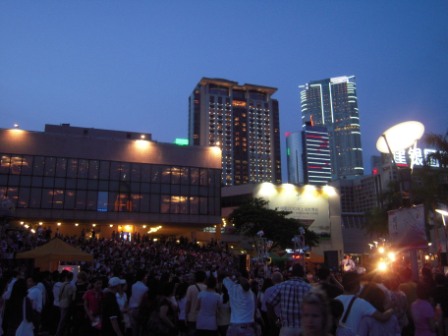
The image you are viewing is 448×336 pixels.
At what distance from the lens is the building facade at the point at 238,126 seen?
162625 mm

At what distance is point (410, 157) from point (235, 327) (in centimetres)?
679

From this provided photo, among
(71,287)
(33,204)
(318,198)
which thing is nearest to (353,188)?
(318,198)

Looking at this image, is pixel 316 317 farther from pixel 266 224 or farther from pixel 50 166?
pixel 50 166

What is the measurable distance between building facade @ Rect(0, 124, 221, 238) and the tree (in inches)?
134

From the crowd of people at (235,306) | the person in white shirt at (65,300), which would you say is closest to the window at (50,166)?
the crowd of people at (235,306)

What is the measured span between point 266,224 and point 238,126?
394ft

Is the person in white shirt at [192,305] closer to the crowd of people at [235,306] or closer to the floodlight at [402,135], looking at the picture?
the crowd of people at [235,306]

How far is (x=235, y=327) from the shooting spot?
24.7 ft

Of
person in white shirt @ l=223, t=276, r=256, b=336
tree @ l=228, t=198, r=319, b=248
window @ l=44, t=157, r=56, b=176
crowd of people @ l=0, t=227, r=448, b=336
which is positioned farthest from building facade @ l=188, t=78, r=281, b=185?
person in white shirt @ l=223, t=276, r=256, b=336

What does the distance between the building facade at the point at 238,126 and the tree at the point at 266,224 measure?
4430 inches

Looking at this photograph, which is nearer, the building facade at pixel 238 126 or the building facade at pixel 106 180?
the building facade at pixel 106 180

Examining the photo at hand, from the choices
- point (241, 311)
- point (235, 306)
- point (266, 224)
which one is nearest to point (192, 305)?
point (235, 306)

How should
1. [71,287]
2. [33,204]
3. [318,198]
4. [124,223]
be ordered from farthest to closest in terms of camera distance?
[318,198] → [124,223] → [33,204] → [71,287]

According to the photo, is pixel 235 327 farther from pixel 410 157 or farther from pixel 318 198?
pixel 318 198
